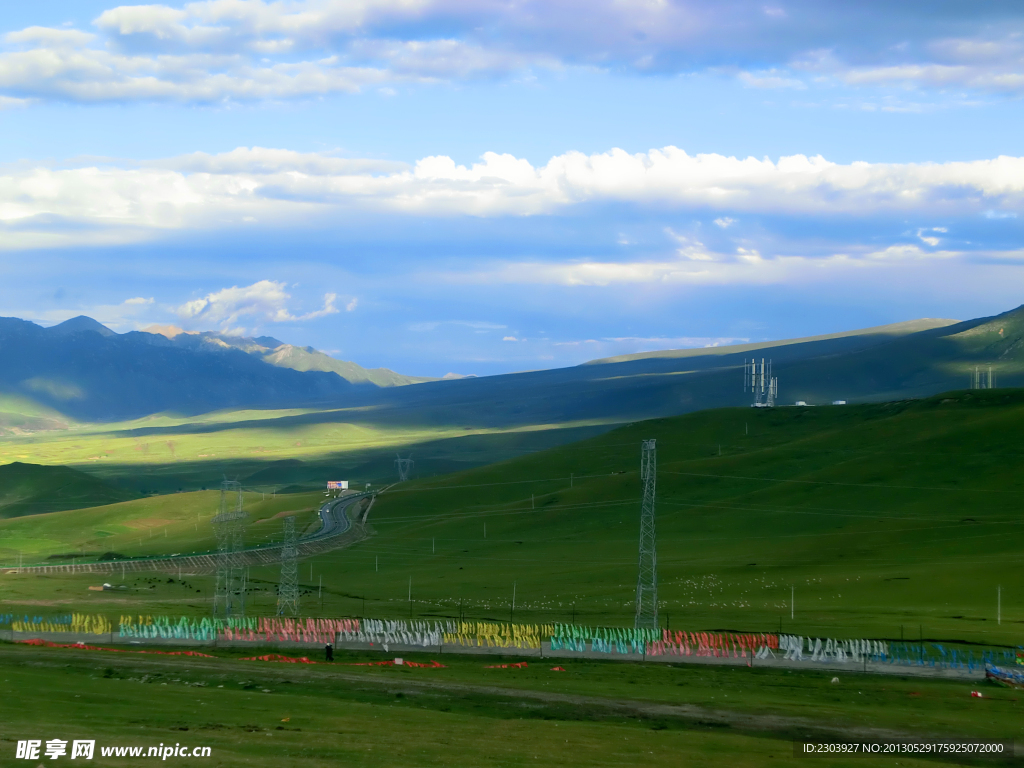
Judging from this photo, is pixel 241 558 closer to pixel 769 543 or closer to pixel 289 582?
pixel 289 582

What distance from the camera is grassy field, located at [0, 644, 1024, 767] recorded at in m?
35.4

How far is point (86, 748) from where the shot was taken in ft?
102

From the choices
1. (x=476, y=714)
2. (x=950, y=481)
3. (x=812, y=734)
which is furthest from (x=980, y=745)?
(x=950, y=481)

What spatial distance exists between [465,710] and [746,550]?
9628 centimetres

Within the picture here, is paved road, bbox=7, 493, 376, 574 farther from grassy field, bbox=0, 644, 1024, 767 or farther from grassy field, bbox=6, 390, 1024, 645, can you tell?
grassy field, bbox=0, 644, 1024, 767

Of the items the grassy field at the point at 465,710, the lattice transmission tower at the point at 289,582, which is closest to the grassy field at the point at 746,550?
the lattice transmission tower at the point at 289,582

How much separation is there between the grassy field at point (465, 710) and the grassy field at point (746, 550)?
81.9 feet

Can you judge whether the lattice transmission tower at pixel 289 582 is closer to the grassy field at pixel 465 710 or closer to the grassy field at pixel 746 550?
the grassy field at pixel 746 550

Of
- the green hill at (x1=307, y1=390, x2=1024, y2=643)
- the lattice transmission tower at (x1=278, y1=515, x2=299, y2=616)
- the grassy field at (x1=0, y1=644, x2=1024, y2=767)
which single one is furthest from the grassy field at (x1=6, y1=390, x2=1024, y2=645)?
the grassy field at (x1=0, y1=644, x2=1024, y2=767)

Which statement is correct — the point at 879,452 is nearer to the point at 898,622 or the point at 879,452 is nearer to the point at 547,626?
the point at 898,622

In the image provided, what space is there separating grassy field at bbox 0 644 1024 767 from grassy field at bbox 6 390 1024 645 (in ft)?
81.9

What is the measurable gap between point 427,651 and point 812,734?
32770 millimetres

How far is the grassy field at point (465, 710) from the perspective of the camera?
35.4 m

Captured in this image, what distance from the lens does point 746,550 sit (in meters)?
136
